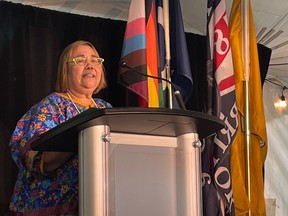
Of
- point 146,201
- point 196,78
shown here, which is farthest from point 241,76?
point 146,201

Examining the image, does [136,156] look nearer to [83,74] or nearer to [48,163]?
[48,163]

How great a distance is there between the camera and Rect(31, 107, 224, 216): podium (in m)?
1.26

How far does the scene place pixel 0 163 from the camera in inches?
107

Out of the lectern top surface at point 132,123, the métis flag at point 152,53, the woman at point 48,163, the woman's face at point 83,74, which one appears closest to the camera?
the lectern top surface at point 132,123

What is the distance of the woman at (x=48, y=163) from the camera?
1.55m

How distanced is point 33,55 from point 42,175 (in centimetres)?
137

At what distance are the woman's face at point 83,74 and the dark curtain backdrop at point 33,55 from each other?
91 cm

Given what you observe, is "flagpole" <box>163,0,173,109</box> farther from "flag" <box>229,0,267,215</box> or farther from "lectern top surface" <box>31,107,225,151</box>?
"lectern top surface" <box>31,107,225,151</box>

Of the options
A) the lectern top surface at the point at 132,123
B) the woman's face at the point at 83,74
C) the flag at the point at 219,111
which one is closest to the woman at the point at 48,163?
the woman's face at the point at 83,74

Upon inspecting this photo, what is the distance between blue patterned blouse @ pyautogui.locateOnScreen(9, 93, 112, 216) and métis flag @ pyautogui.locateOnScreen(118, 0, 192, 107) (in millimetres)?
914

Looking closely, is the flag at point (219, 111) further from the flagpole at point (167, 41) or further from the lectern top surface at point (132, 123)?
the lectern top surface at point (132, 123)

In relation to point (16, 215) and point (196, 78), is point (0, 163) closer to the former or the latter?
point (16, 215)

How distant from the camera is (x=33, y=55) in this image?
9.43ft

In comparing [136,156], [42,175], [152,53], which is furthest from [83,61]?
[152,53]
